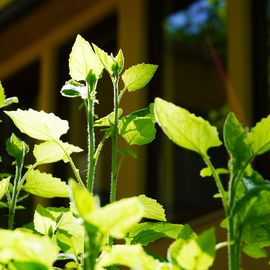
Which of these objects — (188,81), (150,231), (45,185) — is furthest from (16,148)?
(188,81)

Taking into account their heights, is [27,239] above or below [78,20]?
below

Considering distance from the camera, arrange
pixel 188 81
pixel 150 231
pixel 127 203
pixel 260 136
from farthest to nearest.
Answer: pixel 188 81, pixel 150 231, pixel 260 136, pixel 127 203

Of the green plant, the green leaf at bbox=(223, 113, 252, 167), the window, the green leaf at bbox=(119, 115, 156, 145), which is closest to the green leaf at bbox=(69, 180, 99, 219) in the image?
the green plant

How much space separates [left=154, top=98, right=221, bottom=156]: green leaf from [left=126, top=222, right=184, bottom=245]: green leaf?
0.44ft

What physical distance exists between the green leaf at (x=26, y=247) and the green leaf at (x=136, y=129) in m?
0.23

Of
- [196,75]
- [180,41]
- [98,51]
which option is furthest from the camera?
[196,75]

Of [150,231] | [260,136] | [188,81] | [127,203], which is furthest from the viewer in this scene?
[188,81]

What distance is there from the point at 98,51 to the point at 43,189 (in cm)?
15

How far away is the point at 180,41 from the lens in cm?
803

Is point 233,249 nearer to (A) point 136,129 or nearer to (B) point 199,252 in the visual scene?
(B) point 199,252

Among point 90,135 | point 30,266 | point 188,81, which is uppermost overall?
point 188,81

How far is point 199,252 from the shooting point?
49 cm

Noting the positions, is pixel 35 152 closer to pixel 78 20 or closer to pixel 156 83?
pixel 156 83

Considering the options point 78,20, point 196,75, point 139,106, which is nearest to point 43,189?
point 139,106
